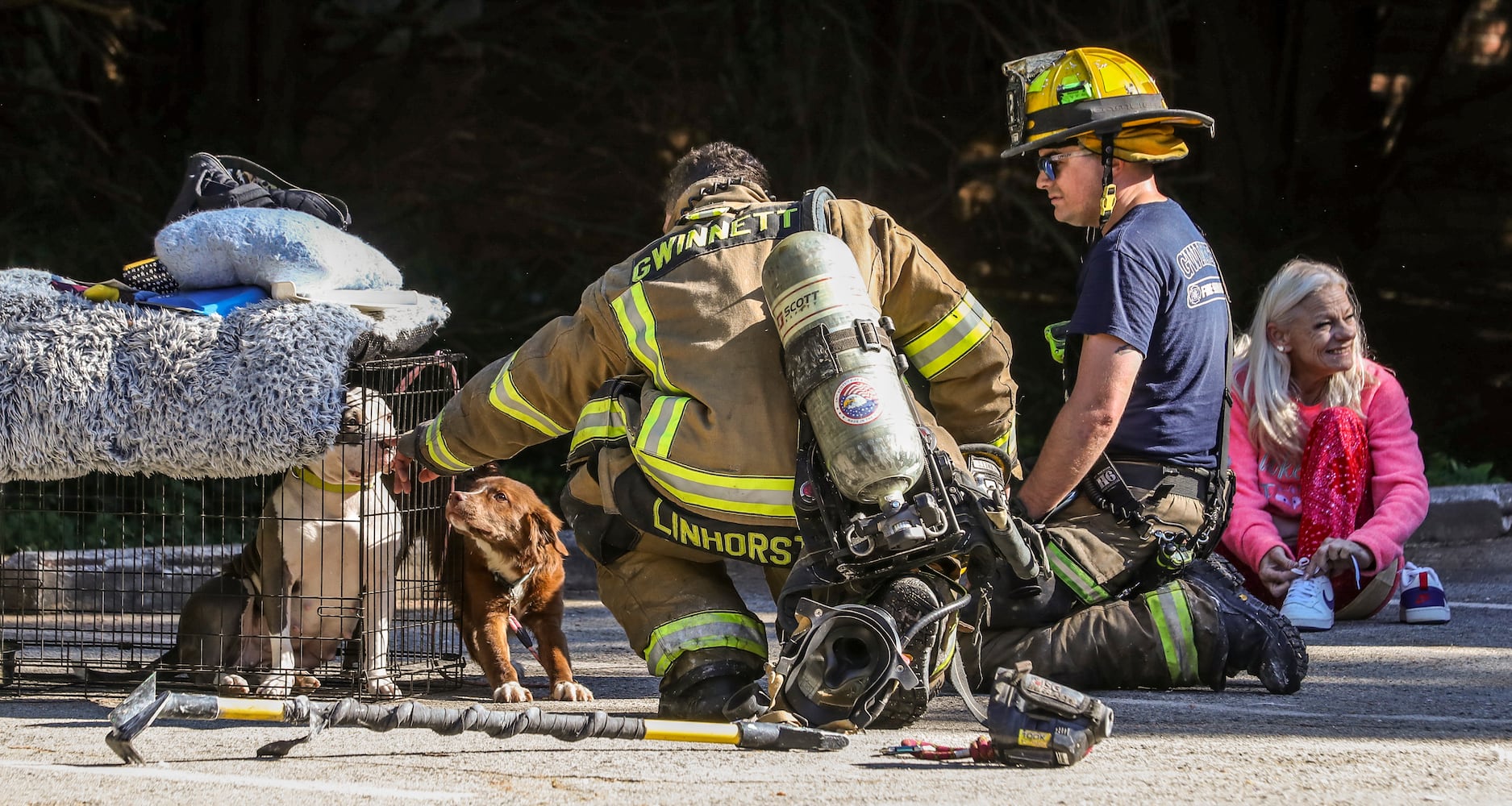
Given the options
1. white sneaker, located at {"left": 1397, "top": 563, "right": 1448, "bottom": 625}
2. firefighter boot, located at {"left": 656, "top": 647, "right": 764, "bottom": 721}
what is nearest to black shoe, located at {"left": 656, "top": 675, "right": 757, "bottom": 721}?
firefighter boot, located at {"left": 656, "top": 647, "right": 764, "bottom": 721}

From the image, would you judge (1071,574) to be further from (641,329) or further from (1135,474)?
(641,329)

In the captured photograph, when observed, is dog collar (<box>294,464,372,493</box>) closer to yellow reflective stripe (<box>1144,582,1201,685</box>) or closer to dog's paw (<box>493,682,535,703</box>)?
dog's paw (<box>493,682,535,703</box>)

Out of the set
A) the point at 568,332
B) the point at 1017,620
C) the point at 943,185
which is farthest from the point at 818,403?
the point at 943,185

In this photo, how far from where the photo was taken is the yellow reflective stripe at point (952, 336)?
4.09 m

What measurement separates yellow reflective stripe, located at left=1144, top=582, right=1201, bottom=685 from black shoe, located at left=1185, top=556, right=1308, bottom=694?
0.29 feet

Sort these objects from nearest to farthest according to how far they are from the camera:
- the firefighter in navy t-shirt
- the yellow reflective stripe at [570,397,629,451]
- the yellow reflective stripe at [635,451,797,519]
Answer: the yellow reflective stripe at [635,451,797,519] < the yellow reflective stripe at [570,397,629,451] < the firefighter in navy t-shirt

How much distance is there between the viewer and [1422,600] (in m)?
5.81

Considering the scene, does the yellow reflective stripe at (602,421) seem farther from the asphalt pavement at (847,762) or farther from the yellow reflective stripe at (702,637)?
the asphalt pavement at (847,762)

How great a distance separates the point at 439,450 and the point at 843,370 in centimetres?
131

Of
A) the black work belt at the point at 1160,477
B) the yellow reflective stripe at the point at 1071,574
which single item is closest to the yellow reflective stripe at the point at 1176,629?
the yellow reflective stripe at the point at 1071,574

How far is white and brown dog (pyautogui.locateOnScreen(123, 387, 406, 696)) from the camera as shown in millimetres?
4340

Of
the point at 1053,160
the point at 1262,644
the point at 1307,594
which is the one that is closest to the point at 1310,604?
the point at 1307,594

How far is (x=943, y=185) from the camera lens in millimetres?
10523

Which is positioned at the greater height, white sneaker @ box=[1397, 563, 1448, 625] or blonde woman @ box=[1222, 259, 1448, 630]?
blonde woman @ box=[1222, 259, 1448, 630]
